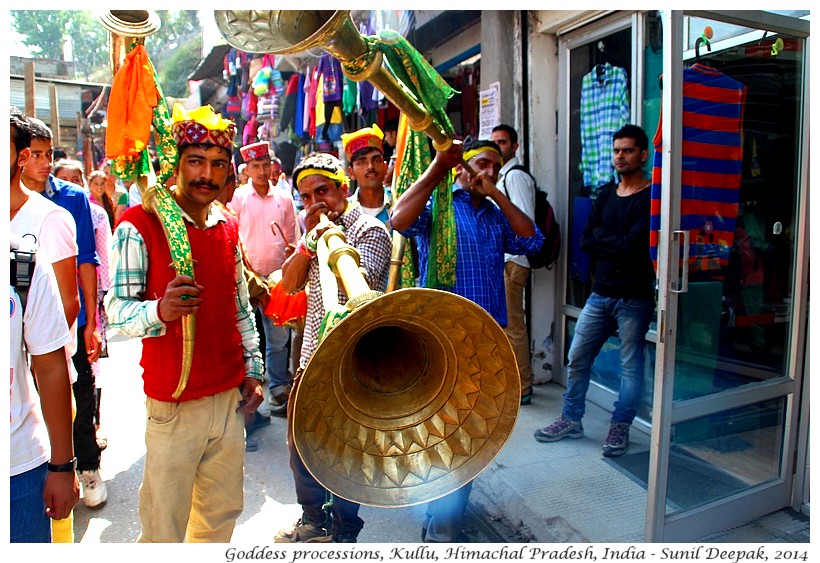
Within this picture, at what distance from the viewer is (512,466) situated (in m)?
3.57

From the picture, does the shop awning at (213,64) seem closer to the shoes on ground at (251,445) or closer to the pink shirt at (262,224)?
the pink shirt at (262,224)

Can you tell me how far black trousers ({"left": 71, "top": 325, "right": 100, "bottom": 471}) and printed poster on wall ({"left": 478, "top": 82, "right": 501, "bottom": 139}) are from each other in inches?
125

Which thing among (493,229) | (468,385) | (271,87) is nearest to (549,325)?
(493,229)

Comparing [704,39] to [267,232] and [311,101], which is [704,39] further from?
[311,101]

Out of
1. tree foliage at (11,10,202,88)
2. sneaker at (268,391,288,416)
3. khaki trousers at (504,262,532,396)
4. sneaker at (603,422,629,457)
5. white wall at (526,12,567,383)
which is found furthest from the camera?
tree foliage at (11,10,202,88)

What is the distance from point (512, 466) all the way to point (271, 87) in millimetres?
6532

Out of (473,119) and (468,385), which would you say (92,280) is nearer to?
(468,385)

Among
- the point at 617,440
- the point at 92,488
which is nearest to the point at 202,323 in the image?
the point at 92,488

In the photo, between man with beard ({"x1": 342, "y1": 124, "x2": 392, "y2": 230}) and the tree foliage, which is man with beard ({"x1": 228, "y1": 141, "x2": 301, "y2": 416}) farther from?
the tree foliage

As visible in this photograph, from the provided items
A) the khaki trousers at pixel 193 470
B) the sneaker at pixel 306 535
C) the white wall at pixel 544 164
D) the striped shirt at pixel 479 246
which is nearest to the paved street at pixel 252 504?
the sneaker at pixel 306 535

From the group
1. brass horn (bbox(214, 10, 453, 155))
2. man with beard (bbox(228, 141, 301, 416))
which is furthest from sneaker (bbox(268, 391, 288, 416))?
brass horn (bbox(214, 10, 453, 155))

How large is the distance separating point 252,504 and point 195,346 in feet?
5.07

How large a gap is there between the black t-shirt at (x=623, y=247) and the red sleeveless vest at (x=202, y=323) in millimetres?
2147

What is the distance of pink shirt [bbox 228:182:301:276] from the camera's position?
5.01 m
